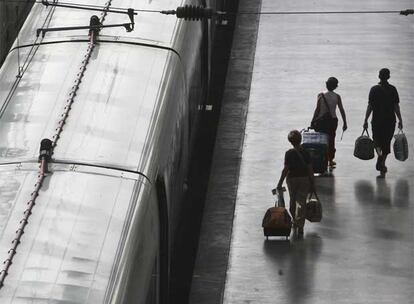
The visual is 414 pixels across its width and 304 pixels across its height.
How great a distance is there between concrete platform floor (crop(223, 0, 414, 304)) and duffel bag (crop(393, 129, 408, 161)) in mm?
330

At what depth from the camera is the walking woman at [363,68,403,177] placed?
59.0 feet

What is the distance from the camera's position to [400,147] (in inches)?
710

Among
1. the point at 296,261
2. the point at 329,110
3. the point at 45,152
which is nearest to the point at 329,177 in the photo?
the point at 329,110

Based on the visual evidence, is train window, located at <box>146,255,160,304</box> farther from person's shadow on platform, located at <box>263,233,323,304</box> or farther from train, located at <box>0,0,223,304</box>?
person's shadow on platform, located at <box>263,233,323,304</box>

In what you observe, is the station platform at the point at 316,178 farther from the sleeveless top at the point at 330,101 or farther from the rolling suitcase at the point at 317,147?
the sleeveless top at the point at 330,101

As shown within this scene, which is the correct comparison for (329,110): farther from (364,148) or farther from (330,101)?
(364,148)

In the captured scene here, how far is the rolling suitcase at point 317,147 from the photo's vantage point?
17.8 meters

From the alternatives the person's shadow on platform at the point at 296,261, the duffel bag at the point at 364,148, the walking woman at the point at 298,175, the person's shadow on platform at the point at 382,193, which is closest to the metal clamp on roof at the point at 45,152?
the person's shadow on platform at the point at 296,261

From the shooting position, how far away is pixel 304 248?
1619 centimetres

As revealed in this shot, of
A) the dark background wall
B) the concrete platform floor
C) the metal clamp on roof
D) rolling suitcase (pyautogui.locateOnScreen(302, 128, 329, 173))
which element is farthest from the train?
the dark background wall

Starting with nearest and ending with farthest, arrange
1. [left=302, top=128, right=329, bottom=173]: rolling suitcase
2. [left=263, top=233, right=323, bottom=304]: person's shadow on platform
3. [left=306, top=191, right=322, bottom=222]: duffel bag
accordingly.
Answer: [left=263, top=233, right=323, bottom=304]: person's shadow on platform
[left=306, top=191, right=322, bottom=222]: duffel bag
[left=302, top=128, right=329, bottom=173]: rolling suitcase

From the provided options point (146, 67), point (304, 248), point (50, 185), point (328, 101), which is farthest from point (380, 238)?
point (50, 185)

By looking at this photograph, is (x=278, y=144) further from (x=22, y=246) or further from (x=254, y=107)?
(x=22, y=246)

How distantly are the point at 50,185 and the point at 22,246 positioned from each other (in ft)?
3.27
